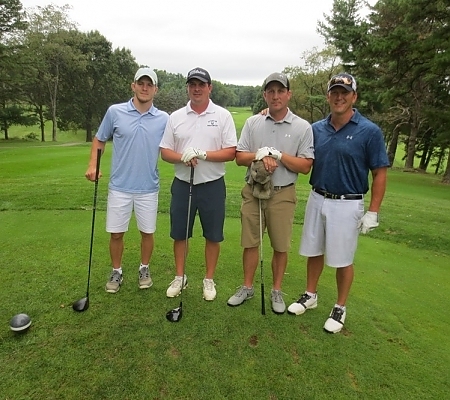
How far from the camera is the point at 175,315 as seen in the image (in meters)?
3.12

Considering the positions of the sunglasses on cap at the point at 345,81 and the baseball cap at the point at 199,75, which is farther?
the baseball cap at the point at 199,75

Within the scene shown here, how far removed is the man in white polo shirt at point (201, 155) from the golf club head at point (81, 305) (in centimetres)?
77

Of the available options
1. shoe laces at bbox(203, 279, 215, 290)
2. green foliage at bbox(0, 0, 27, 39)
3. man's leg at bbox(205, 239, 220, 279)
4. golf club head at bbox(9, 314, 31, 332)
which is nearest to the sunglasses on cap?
man's leg at bbox(205, 239, 220, 279)

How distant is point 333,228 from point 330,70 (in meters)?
40.4

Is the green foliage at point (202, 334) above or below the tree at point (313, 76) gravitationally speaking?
below

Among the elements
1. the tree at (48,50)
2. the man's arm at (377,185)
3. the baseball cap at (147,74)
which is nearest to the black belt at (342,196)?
the man's arm at (377,185)

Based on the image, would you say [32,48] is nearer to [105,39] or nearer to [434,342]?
[105,39]

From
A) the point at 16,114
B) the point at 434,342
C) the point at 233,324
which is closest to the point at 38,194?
the point at 233,324

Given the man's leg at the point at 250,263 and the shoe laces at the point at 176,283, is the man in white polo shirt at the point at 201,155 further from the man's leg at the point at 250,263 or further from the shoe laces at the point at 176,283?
the man's leg at the point at 250,263

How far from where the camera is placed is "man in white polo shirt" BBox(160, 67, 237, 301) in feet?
11.3

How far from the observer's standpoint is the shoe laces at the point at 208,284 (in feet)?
12.1

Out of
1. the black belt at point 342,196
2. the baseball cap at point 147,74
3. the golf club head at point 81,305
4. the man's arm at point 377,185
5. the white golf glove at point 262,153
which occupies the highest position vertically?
the baseball cap at point 147,74

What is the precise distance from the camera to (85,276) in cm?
387

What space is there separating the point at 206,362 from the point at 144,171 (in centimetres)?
195
